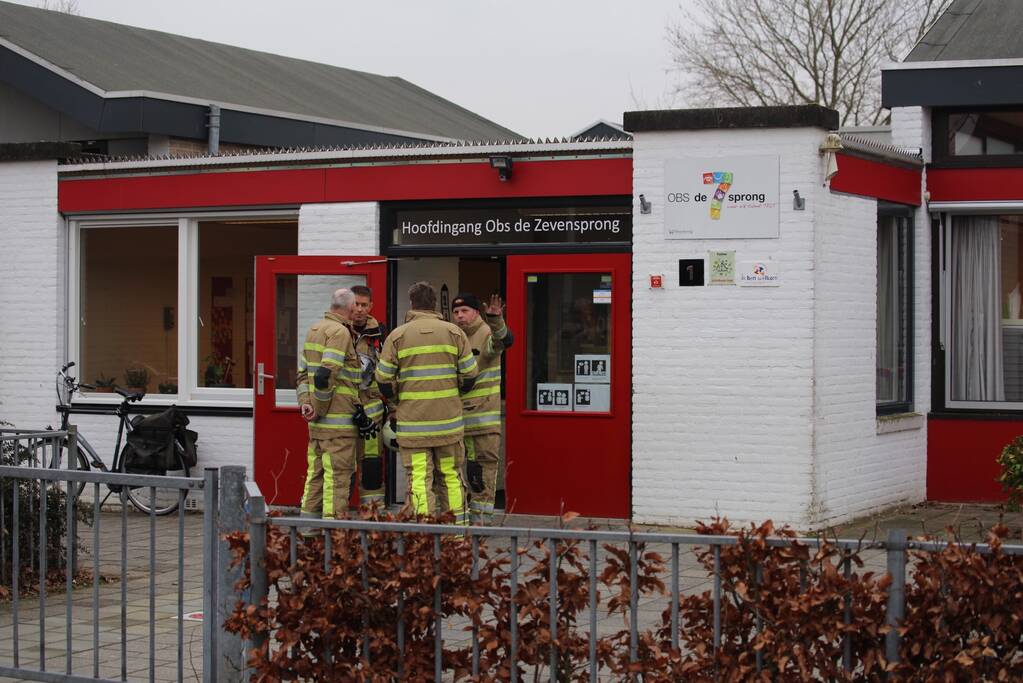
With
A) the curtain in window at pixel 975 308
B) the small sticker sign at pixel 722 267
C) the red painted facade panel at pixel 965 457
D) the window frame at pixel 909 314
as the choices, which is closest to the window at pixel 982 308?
the curtain in window at pixel 975 308

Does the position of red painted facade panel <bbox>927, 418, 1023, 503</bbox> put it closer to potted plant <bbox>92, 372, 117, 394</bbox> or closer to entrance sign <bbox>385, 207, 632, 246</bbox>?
entrance sign <bbox>385, 207, 632, 246</bbox>

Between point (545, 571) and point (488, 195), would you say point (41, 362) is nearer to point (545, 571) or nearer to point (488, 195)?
point (488, 195)

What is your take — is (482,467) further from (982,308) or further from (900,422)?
(982,308)

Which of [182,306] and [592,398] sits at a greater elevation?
[182,306]

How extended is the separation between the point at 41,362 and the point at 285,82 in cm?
751

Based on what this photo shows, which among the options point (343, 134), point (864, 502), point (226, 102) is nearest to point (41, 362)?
point (226, 102)

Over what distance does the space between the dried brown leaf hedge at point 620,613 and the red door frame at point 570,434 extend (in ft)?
20.3

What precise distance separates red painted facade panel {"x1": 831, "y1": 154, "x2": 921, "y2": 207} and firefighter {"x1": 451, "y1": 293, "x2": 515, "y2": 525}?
300 cm

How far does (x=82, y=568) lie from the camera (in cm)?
916

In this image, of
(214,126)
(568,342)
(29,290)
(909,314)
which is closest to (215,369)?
(29,290)

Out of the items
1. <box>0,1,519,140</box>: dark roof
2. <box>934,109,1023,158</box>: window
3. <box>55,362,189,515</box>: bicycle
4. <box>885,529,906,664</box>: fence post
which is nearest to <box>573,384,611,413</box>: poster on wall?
<box>55,362,189,515</box>: bicycle

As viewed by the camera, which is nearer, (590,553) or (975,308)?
(590,553)

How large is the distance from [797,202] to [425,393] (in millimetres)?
3316

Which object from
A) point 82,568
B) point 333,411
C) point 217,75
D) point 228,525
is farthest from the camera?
point 217,75
